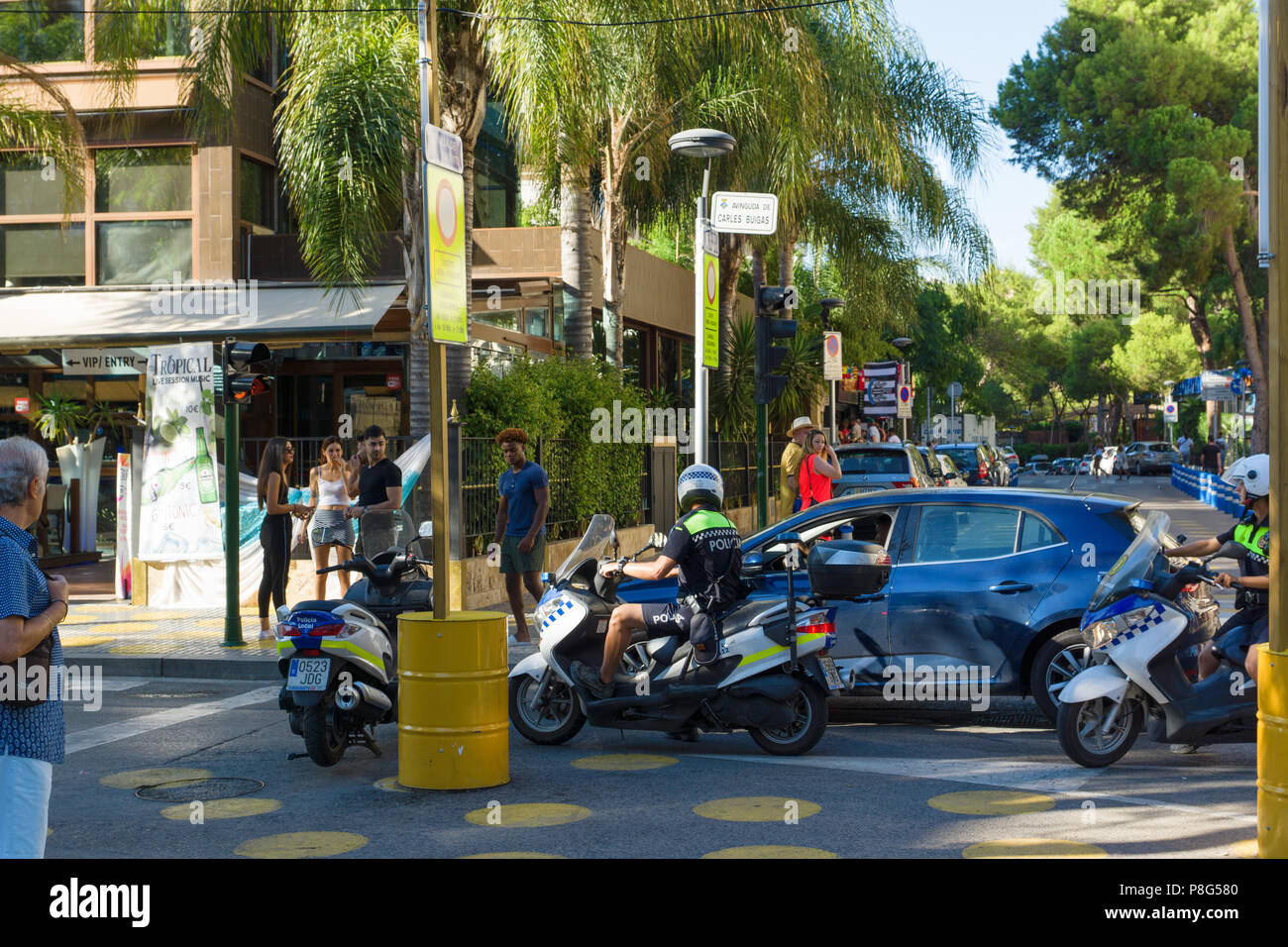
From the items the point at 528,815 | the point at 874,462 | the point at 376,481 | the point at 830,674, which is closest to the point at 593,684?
the point at 830,674

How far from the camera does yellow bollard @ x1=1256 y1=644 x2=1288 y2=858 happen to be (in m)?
4.90

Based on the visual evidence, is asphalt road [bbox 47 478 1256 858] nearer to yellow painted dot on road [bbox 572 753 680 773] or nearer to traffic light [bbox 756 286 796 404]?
yellow painted dot on road [bbox 572 753 680 773]

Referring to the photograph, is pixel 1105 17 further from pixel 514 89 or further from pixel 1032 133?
pixel 514 89

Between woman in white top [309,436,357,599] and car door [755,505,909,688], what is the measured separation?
5.45 m

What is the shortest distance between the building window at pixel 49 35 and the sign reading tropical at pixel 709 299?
12.9 meters

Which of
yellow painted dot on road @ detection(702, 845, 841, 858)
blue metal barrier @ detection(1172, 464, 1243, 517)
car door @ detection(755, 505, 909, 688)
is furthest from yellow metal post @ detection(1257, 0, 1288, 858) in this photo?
blue metal barrier @ detection(1172, 464, 1243, 517)

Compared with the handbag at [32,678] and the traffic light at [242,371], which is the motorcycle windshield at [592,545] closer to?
the handbag at [32,678]

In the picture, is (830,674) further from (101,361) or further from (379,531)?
(101,361)

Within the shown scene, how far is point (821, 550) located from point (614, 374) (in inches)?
437

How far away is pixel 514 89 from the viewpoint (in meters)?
14.3

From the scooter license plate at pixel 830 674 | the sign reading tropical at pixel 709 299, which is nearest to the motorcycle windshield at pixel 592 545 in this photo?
the scooter license plate at pixel 830 674

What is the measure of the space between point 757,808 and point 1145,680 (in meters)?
2.24

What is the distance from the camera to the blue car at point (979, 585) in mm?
8211
